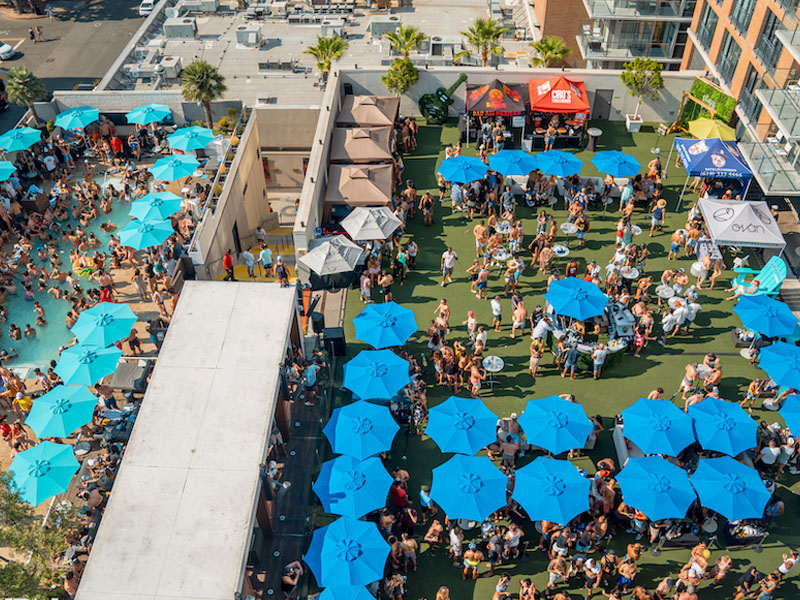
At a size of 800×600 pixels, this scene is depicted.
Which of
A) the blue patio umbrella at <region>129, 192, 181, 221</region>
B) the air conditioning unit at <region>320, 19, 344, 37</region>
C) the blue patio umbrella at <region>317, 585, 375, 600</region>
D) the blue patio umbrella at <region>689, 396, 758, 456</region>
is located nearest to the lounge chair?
the blue patio umbrella at <region>689, 396, 758, 456</region>

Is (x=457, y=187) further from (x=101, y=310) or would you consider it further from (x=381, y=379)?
(x=101, y=310)

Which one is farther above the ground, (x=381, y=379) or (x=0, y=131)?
(x=381, y=379)

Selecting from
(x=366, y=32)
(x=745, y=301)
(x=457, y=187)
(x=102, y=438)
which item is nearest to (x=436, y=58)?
(x=366, y=32)

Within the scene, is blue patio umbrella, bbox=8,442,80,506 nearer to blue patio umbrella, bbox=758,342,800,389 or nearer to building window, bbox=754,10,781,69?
blue patio umbrella, bbox=758,342,800,389

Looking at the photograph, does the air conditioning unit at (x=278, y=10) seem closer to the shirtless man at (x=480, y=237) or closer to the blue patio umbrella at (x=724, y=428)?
the shirtless man at (x=480, y=237)

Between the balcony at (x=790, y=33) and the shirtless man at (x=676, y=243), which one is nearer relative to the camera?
the balcony at (x=790, y=33)

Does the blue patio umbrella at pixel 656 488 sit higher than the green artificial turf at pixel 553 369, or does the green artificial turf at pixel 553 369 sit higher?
the blue patio umbrella at pixel 656 488

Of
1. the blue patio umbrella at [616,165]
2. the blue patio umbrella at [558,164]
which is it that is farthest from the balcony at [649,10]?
the blue patio umbrella at [558,164]
